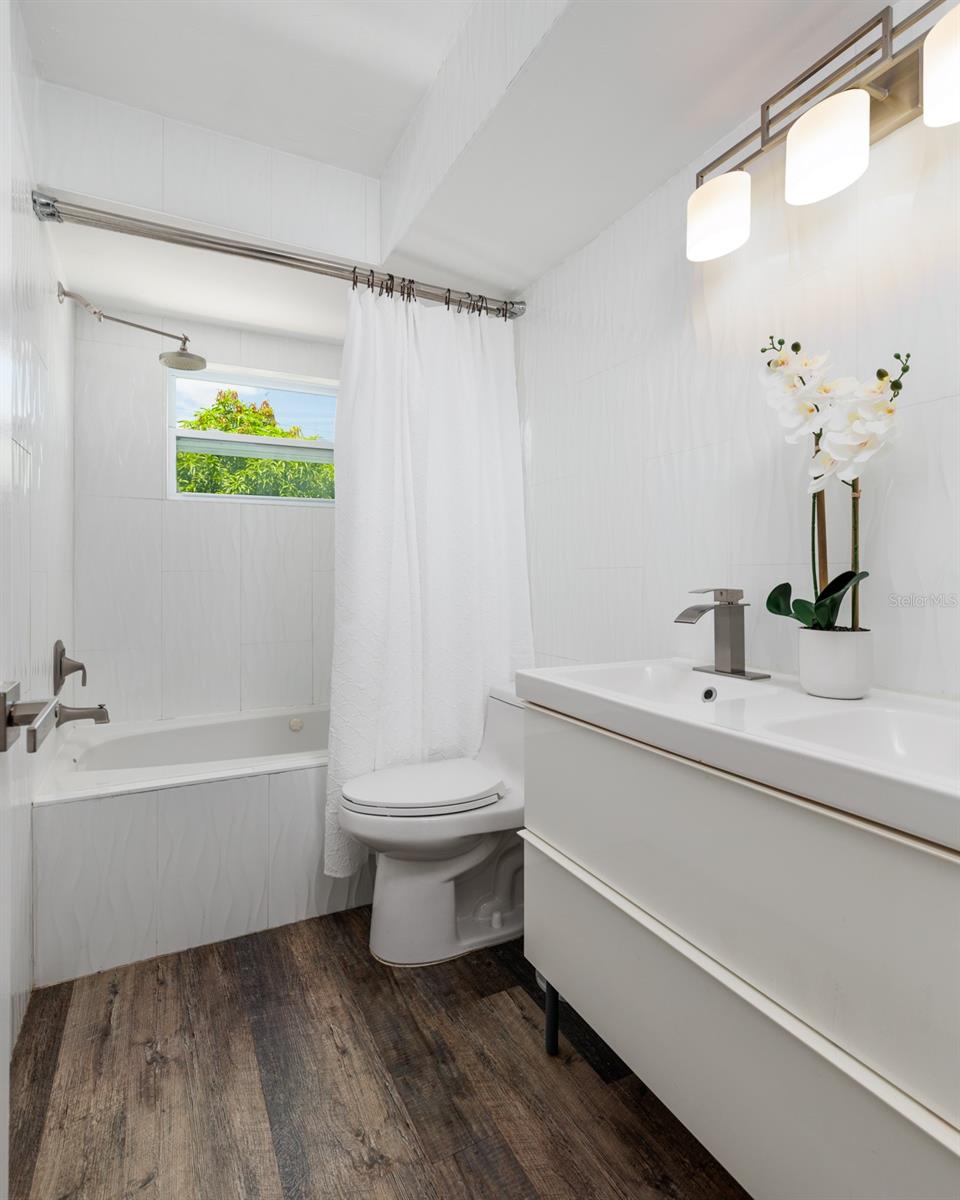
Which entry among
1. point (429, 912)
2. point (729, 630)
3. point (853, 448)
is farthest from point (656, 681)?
point (429, 912)

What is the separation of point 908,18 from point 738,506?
0.89m

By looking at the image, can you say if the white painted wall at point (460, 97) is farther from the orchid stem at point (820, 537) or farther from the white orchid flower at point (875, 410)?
the orchid stem at point (820, 537)

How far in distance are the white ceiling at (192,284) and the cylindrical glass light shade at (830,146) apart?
1622 mm

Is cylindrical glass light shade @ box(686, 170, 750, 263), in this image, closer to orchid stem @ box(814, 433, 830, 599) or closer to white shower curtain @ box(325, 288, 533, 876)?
orchid stem @ box(814, 433, 830, 599)

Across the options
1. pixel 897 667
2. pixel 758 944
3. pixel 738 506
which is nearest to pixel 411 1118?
pixel 758 944

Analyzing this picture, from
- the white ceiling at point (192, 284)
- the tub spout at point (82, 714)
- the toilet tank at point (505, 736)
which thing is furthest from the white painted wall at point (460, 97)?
the tub spout at point (82, 714)

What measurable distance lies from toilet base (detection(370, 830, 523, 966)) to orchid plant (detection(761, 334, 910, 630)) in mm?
1151

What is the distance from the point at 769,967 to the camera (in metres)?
0.86

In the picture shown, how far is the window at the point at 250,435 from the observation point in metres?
2.88

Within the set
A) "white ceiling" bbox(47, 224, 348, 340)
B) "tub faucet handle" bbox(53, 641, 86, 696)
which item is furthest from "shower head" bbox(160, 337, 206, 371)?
"tub faucet handle" bbox(53, 641, 86, 696)

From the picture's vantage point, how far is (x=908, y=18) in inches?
43.4

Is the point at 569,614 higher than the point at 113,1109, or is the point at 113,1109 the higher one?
the point at 569,614

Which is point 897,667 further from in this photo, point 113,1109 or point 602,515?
point 113,1109

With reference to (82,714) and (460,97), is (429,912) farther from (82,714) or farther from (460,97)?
(460,97)
